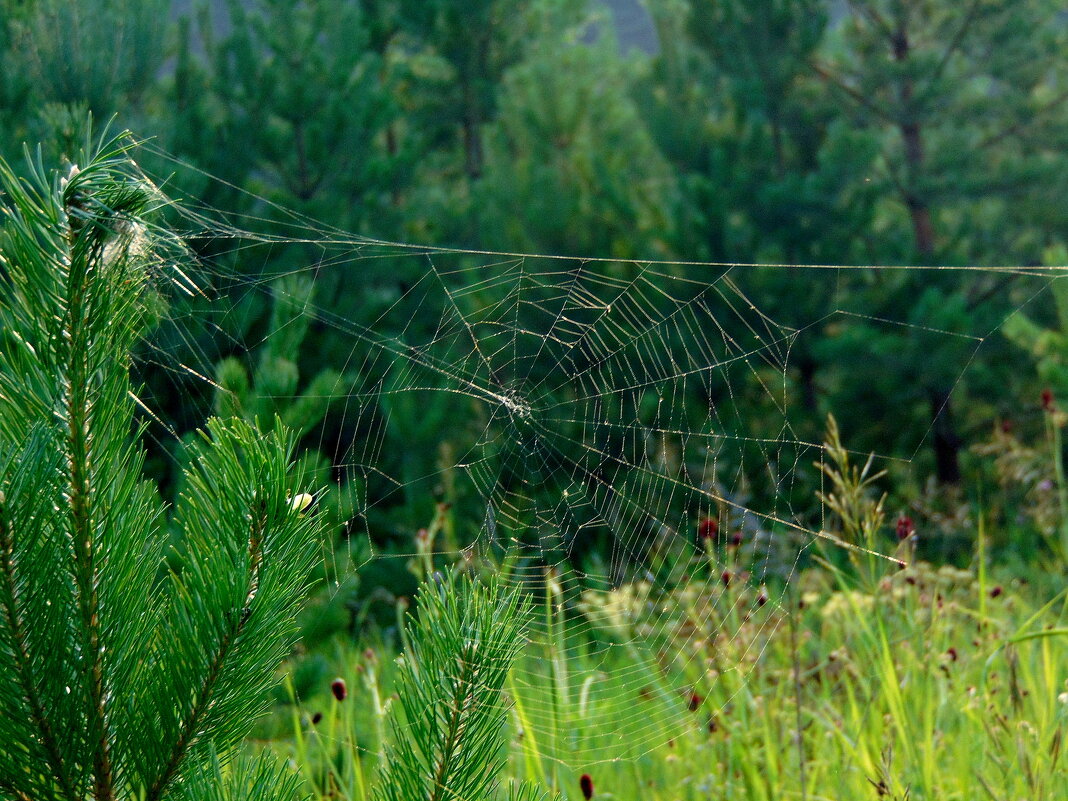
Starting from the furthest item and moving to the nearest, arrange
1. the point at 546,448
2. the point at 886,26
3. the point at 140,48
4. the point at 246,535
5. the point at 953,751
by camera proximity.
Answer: the point at 886,26, the point at 546,448, the point at 140,48, the point at 953,751, the point at 246,535

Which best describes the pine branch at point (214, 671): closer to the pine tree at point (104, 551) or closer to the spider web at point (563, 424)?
the pine tree at point (104, 551)

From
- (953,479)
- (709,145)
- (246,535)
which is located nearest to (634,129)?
(709,145)

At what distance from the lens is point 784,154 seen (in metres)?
9.35

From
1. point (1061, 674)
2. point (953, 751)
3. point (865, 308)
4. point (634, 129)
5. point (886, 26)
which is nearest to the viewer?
point (953, 751)

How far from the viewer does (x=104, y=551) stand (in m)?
1.07

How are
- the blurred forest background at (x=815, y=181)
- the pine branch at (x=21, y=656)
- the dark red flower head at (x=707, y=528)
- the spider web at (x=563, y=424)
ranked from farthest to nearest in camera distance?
the blurred forest background at (x=815, y=181)
the spider web at (x=563, y=424)
the dark red flower head at (x=707, y=528)
the pine branch at (x=21, y=656)

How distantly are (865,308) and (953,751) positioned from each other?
6999 mm

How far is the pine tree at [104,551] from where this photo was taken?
1.02m

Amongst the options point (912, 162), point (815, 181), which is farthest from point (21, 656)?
point (912, 162)

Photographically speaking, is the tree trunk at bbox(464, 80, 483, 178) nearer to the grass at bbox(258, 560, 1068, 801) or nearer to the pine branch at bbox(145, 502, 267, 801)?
the grass at bbox(258, 560, 1068, 801)

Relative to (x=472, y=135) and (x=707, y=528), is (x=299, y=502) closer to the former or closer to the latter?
(x=707, y=528)

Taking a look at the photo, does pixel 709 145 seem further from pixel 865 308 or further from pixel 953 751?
pixel 953 751

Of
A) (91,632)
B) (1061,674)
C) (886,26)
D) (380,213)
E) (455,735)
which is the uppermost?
(886,26)

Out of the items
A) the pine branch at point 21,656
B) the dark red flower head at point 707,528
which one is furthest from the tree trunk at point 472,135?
the pine branch at point 21,656
